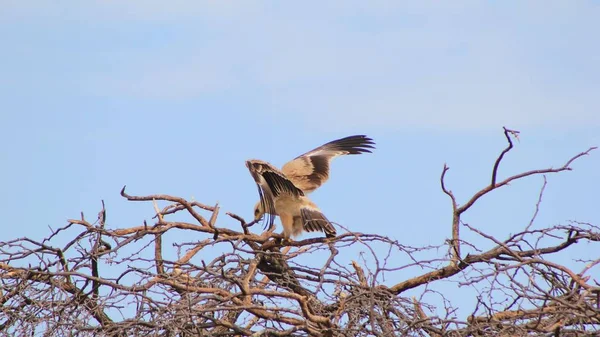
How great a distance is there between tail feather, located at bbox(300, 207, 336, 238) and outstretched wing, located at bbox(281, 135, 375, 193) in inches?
14.9

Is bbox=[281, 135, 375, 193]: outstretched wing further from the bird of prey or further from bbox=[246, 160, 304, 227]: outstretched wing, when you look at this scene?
bbox=[246, 160, 304, 227]: outstretched wing

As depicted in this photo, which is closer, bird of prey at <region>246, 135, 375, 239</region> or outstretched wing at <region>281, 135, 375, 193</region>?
bird of prey at <region>246, 135, 375, 239</region>

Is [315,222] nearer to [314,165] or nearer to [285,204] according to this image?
[285,204]

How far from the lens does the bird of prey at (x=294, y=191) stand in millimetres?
6582

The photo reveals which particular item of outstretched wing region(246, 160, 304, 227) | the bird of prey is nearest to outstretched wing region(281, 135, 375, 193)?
the bird of prey

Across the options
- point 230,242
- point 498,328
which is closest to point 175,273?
point 230,242

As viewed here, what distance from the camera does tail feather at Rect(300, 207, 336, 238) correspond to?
22.1 ft

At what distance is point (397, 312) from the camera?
497cm

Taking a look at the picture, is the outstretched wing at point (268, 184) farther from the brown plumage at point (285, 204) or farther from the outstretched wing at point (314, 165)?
the outstretched wing at point (314, 165)

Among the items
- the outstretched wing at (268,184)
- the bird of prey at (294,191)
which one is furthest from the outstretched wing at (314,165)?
the outstretched wing at (268,184)

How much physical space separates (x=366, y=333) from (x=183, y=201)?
5.42ft

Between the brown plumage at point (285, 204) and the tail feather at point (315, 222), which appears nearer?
the brown plumage at point (285, 204)

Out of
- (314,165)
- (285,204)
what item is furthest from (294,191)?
(314,165)

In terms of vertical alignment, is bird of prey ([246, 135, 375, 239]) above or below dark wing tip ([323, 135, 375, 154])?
below
